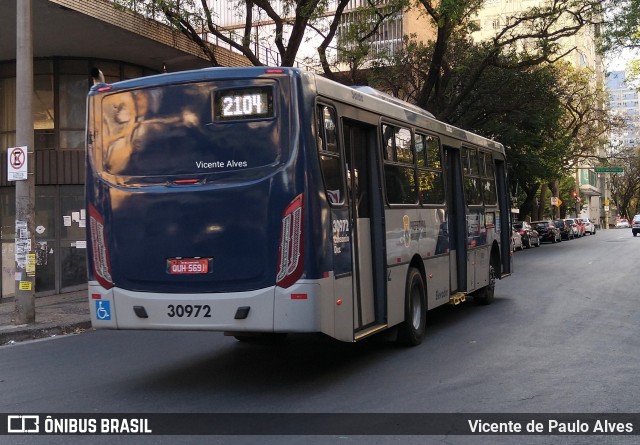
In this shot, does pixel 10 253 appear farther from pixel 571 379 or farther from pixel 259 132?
pixel 571 379

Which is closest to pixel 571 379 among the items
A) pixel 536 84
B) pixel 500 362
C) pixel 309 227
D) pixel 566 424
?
pixel 500 362

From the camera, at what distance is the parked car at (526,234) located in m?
38.6

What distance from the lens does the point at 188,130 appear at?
7277 mm

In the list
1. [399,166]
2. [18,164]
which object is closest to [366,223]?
[399,166]

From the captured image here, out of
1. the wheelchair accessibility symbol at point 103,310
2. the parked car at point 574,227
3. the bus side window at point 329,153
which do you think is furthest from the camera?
the parked car at point 574,227

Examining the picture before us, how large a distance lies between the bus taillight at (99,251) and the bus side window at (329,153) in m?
2.50

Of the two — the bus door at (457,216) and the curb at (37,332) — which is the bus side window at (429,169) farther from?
the curb at (37,332)

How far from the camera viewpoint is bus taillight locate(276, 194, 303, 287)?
686cm

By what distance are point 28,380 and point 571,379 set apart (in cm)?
620

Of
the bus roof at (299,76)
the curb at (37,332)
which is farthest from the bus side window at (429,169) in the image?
the curb at (37,332)

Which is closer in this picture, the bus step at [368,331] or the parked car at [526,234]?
the bus step at [368,331]

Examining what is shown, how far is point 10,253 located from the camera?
60.8 feet

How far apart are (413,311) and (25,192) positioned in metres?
7.49

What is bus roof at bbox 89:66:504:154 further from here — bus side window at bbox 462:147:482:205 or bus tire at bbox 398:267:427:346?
bus side window at bbox 462:147:482:205
